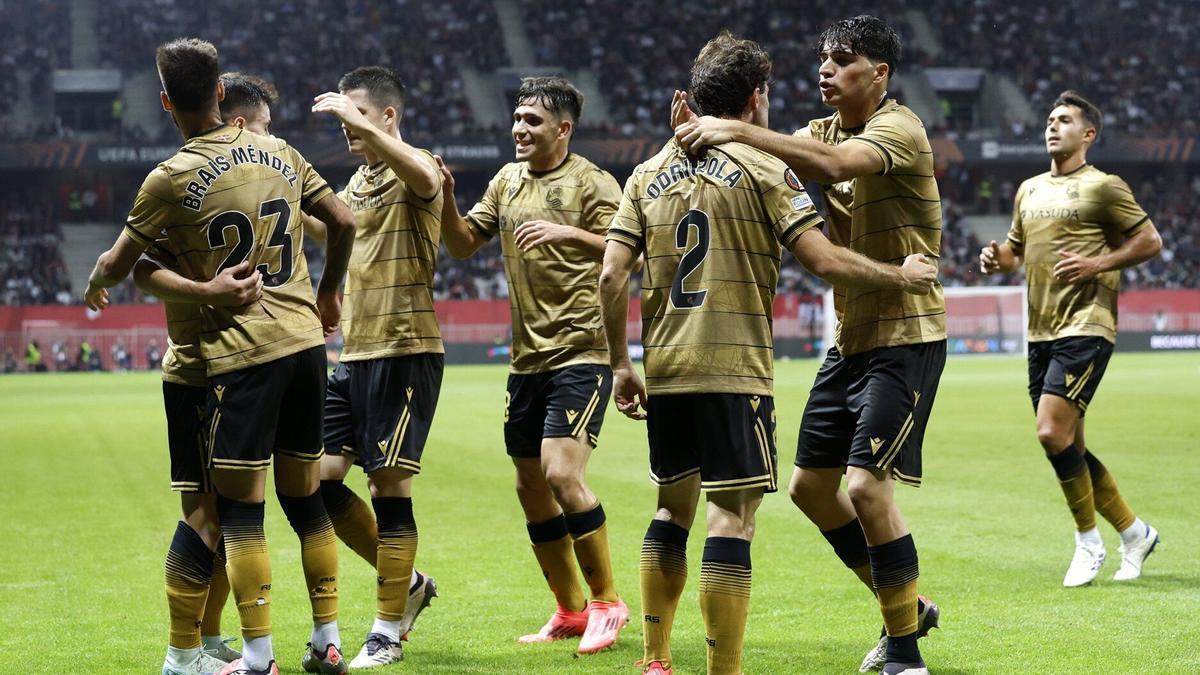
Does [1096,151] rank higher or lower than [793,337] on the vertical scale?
higher

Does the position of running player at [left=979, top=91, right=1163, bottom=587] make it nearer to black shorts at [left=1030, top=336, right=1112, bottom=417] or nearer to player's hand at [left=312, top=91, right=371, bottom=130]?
black shorts at [left=1030, top=336, right=1112, bottom=417]

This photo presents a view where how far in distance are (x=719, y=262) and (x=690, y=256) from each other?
11cm

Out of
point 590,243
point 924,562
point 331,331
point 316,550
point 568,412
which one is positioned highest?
point 590,243

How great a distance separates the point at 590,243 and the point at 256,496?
6.12 ft

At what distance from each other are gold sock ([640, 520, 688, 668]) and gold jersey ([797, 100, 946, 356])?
1.14m

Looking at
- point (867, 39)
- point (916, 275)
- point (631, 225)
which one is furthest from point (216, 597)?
point (867, 39)

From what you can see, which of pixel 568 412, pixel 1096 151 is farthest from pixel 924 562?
pixel 1096 151

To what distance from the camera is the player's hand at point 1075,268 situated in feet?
23.9

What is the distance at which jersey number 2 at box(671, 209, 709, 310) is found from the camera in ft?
15.1

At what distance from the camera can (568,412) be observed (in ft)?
19.8

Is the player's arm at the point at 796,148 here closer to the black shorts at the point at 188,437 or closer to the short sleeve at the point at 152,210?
the short sleeve at the point at 152,210

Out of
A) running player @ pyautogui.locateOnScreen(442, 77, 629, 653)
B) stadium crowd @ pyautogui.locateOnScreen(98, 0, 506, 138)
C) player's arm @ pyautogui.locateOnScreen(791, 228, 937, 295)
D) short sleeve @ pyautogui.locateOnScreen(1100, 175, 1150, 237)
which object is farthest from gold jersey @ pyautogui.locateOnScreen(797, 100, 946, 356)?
stadium crowd @ pyautogui.locateOnScreen(98, 0, 506, 138)

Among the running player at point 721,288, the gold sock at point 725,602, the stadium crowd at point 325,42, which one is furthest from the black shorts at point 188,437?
the stadium crowd at point 325,42

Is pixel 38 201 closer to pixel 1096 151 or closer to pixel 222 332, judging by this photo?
pixel 1096 151
